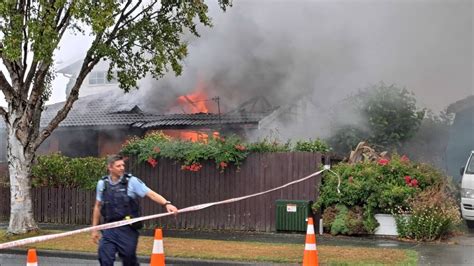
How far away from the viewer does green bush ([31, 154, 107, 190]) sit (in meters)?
15.5

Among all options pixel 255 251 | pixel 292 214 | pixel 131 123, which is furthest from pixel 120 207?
pixel 131 123

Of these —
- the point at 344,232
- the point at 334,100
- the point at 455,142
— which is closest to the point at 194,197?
the point at 344,232

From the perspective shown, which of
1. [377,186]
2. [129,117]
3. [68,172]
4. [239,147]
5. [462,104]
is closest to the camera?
[377,186]

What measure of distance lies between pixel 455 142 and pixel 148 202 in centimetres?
1109

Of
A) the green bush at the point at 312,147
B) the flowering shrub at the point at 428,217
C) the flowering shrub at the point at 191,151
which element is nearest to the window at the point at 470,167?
the flowering shrub at the point at 428,217

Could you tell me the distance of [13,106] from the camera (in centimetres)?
1257

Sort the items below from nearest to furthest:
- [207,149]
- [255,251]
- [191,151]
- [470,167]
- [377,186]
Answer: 1. [255,251]
2. [377,186]
3. [470,167]
4. [207,149]
5. [191,151]

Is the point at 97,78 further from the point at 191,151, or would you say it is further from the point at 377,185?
the point at 377,185

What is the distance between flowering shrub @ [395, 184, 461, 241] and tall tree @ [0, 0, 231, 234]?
18.7ft

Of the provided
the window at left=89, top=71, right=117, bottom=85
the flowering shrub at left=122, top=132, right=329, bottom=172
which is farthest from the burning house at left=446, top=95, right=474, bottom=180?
the window at left=89, top=71, right=117, bottom=85

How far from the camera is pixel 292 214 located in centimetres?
1323

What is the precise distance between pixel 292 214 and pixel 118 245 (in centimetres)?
748

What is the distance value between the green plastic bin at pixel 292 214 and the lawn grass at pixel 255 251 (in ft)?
6.10

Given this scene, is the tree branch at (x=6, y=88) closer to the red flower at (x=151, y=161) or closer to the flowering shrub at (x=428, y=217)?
the red flower at (x=151, y=161)
